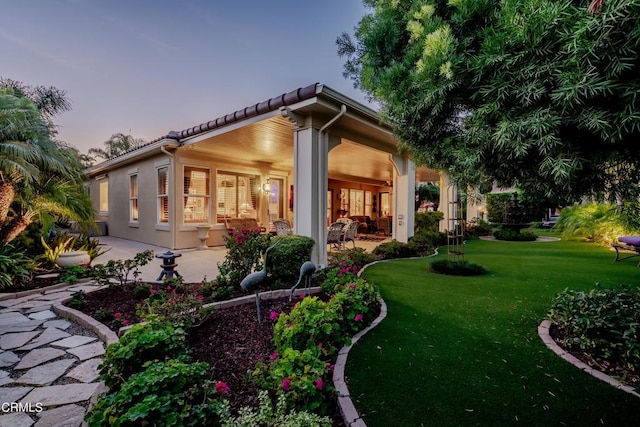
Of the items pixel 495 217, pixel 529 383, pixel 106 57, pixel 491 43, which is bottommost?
pixel 529 383

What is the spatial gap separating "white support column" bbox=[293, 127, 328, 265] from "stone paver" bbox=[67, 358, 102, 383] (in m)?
3.55

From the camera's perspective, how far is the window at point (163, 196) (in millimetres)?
9055

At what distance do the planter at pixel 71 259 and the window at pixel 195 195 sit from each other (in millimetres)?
3283

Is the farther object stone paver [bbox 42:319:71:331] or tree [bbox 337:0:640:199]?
stone paver [bbox 42:319:71:331]

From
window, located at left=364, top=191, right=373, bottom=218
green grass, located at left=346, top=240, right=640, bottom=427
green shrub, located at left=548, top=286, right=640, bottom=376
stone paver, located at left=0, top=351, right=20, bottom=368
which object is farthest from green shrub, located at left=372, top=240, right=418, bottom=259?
window, located at left=364, top=191, right=373, bottom=218

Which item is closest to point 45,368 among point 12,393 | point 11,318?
point 12,393

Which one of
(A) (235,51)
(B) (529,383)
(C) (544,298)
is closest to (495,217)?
(C) (544,298)

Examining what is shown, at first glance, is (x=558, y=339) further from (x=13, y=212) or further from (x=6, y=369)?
(x=13, y=212)

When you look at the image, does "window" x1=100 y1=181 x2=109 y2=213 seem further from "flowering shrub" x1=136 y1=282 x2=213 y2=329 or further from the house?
"flowering shrub" x1=136 y1=282 x2=213 y2=329

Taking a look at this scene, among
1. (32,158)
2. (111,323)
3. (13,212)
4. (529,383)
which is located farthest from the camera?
(13,212)

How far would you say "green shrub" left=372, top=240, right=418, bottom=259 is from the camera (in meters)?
7.60

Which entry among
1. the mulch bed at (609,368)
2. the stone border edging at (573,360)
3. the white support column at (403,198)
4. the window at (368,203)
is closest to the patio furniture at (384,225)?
the white support column at (403,198)

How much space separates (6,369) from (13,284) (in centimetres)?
311

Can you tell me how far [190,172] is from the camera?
353 inches
